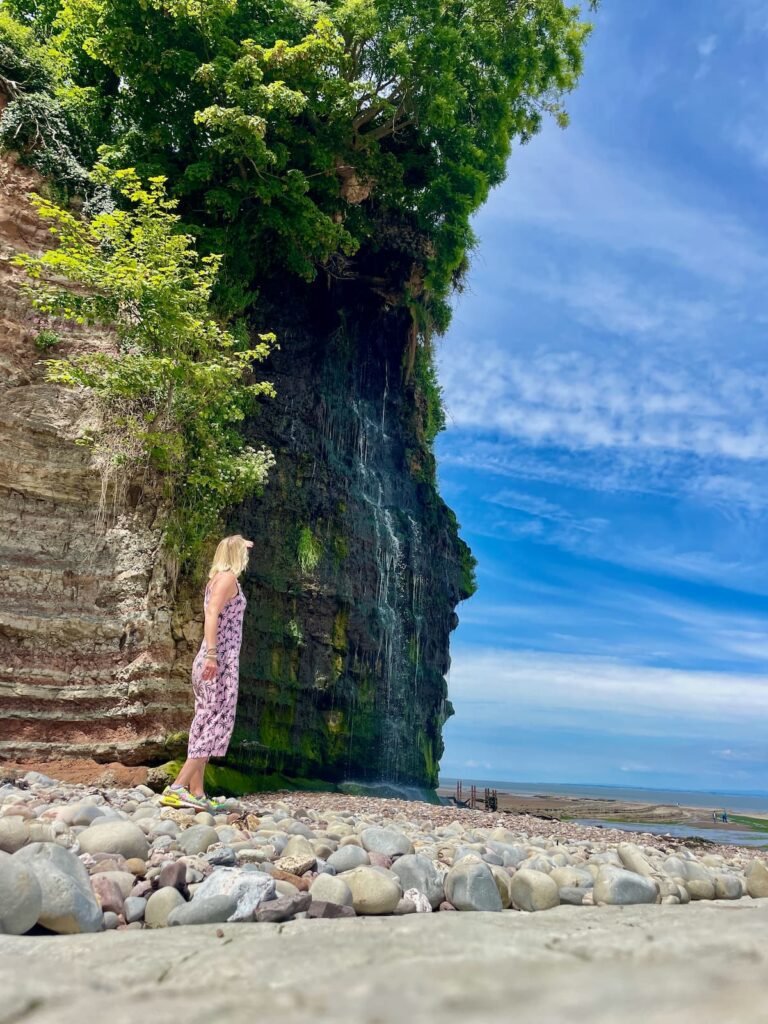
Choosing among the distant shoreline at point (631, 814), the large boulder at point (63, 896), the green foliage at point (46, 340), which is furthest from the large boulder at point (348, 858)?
the distant shoreline at point (631, 814)

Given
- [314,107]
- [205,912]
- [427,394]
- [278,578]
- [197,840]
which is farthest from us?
[427,394]

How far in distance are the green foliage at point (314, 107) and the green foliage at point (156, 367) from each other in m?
2.33

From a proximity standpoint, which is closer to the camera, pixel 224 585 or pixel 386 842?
pixel 386 842

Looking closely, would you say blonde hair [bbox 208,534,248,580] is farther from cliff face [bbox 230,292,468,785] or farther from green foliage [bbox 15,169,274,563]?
cliff face [bbox 230,292,468,785]

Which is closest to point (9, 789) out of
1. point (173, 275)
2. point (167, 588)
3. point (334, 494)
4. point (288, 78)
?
point (167, 588)

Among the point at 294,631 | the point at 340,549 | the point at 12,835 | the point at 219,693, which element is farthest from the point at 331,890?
the point at 340,549

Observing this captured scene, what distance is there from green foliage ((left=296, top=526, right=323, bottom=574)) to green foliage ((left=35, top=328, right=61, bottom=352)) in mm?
5682

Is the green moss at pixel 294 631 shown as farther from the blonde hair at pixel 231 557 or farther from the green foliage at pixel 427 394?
the green foliage at pixel 427 394

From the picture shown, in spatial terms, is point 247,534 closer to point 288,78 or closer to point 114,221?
point 114,221

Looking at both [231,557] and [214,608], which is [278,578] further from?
[214,608]

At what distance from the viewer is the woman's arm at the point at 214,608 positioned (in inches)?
256

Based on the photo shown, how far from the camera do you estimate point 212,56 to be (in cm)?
1299

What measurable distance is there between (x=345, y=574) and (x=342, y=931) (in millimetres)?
13458

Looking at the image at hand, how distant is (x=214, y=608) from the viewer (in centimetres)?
659
